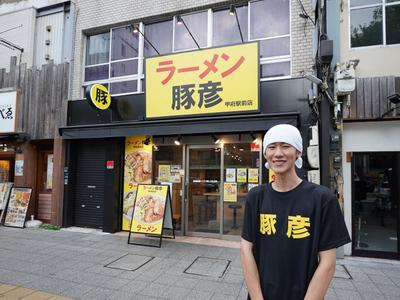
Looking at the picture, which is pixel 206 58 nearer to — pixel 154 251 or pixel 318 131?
pixel 318 131

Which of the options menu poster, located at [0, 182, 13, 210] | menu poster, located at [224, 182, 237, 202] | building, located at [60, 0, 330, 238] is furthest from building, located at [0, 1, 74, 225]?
menu poster, located at [224, 182, 237, 202]

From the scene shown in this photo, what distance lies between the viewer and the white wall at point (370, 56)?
20.3 ft

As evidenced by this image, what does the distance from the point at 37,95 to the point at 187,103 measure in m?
5.32

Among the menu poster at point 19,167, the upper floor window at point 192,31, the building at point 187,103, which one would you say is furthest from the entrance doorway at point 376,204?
the menu poster at point 19,167

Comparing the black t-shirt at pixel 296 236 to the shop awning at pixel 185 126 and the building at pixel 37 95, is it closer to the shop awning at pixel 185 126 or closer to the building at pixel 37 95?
the shop awning at pixel 185 126

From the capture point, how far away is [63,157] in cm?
891

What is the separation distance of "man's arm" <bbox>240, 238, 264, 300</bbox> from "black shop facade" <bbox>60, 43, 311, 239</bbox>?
433cm

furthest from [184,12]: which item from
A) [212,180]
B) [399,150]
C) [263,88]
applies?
[399,150]

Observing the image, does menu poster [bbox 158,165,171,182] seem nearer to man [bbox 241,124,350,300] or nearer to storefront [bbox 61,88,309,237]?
storefront [bbox 61,88,309,237]

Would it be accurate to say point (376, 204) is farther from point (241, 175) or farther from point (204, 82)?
point (204, 82)

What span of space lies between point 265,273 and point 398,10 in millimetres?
6948

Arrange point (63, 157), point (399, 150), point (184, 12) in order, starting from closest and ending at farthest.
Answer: point (399, 150)
point (184, 12)
point (63, 157)

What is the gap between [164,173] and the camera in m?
8.19

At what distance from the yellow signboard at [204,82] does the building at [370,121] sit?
1.91 meters
